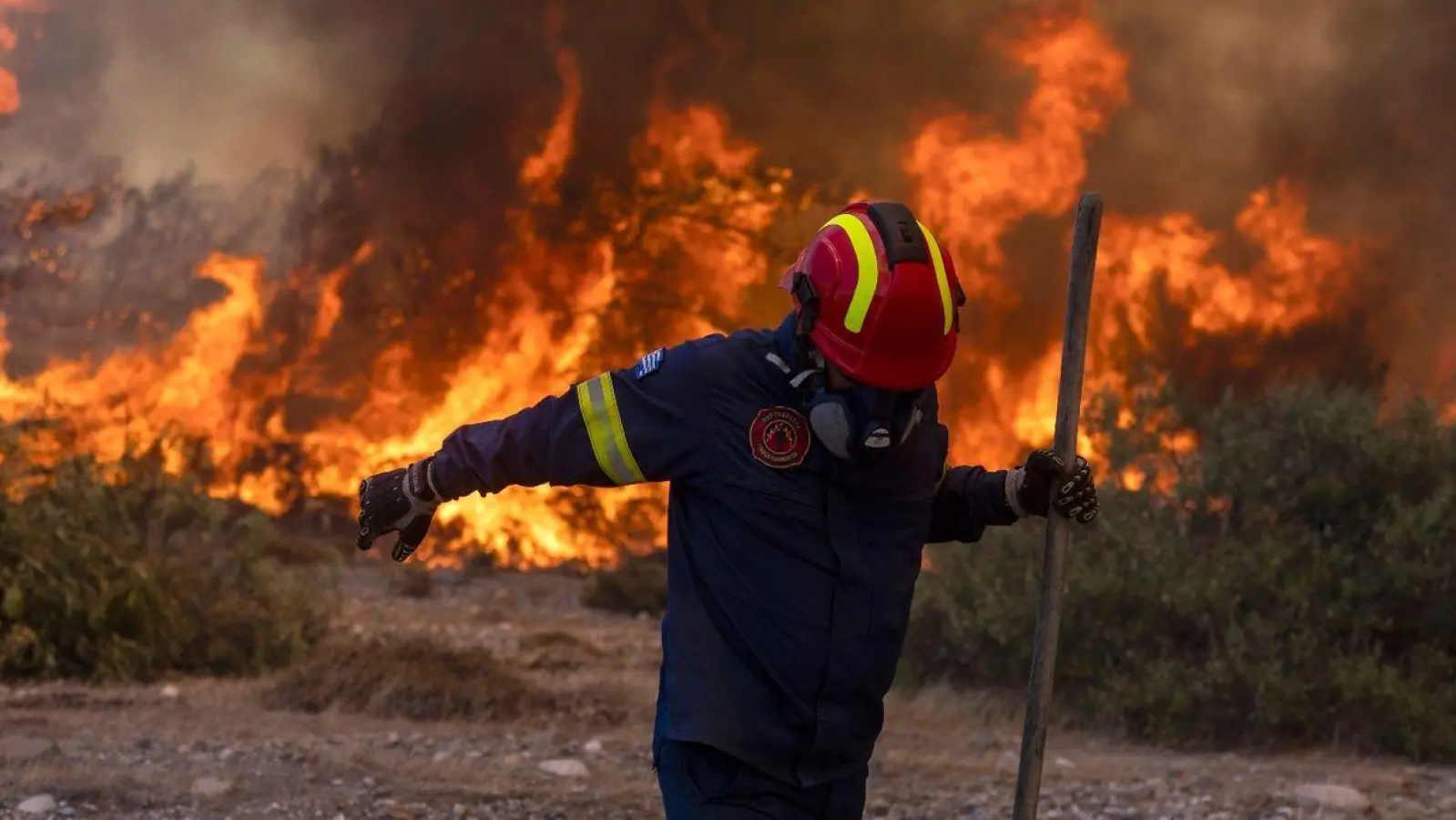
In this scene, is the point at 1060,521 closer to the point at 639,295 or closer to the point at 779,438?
the point at 779,438

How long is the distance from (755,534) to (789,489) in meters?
0.10

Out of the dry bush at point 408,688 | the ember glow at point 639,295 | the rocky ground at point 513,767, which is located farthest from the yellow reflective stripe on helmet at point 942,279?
the ember glow at point 639,295

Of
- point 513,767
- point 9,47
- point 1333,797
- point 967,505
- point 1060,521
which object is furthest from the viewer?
point 9,47

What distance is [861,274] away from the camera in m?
3.00

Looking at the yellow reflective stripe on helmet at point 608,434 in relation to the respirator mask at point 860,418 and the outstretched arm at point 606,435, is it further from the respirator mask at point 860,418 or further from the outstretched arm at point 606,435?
the respirator mask at point 860,418

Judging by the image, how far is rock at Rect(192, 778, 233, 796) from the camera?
598 cm

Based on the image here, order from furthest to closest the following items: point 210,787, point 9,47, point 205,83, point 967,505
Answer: point 205,83 → point 9,47 → point 210,787 → point 967,505

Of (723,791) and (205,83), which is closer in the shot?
(723,791)

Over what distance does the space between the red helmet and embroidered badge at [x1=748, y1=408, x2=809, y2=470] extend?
137 mm

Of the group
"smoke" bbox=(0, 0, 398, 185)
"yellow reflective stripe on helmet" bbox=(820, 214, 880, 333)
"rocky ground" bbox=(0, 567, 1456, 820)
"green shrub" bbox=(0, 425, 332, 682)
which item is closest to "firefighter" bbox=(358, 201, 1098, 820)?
"yellow reflective stripe on helmet" bbox=(820, 214, 880, 333)

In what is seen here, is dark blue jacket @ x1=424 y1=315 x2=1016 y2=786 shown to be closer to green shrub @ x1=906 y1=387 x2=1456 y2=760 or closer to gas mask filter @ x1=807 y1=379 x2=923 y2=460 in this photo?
gas mask filter @ x1=807 y1=379 x2=923 y2=460

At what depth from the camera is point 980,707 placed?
879 cm

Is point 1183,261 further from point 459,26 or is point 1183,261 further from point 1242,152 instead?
point 459,26

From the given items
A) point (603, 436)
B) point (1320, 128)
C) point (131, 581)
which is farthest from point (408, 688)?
point (1320, 128)
